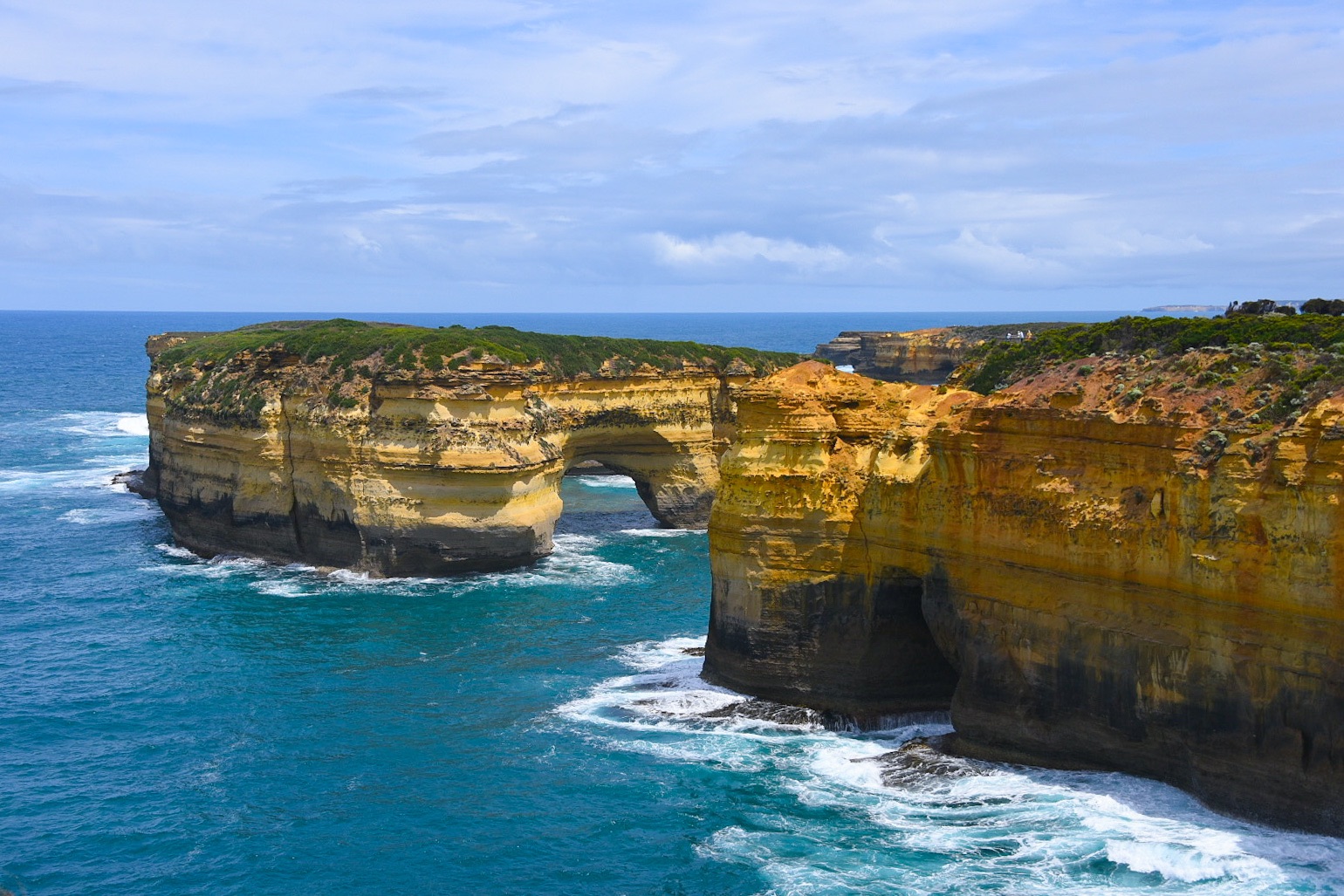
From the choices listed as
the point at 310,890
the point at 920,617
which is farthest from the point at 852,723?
the point at 310,890

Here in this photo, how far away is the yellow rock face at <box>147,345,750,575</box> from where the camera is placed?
1884 inches

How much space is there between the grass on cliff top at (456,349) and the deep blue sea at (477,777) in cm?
1026

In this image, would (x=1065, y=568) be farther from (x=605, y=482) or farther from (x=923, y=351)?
(x=923, y=351)

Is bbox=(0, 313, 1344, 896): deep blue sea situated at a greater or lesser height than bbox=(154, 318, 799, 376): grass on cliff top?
lesser

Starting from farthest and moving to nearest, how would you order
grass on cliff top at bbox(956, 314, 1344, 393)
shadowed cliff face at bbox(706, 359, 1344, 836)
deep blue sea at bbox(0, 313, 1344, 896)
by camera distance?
grass on cliff top at bbox(956, 314, 1344, 393), deep blue sea at bbox(0, 313, 1344, 896), shadowed cliff face at bbox(706, 359, 1344, 836)

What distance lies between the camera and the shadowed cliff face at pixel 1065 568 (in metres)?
22.7

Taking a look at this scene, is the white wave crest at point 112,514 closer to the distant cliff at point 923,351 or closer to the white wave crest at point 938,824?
the white wave crest at point 938,824

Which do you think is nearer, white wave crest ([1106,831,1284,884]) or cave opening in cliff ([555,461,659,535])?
white wave crest ([1106,831,1284,884])

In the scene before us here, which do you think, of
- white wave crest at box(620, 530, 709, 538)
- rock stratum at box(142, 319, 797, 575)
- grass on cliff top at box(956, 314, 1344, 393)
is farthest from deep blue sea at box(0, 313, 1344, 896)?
white wave crest at box(620, 530, 709, 538)

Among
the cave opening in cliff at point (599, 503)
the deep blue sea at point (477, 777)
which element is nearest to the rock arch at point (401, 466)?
the deep blue sea at point (477, 777)

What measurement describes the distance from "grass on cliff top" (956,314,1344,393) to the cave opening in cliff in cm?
2964

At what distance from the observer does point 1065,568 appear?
1029 inches

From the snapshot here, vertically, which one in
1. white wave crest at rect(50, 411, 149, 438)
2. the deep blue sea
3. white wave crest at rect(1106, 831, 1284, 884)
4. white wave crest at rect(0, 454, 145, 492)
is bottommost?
the deep blue sea

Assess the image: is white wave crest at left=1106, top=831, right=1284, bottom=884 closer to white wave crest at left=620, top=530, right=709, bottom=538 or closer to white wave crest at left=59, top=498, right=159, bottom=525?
white wave crest at left=620, top=530, right=709, bottom=538
